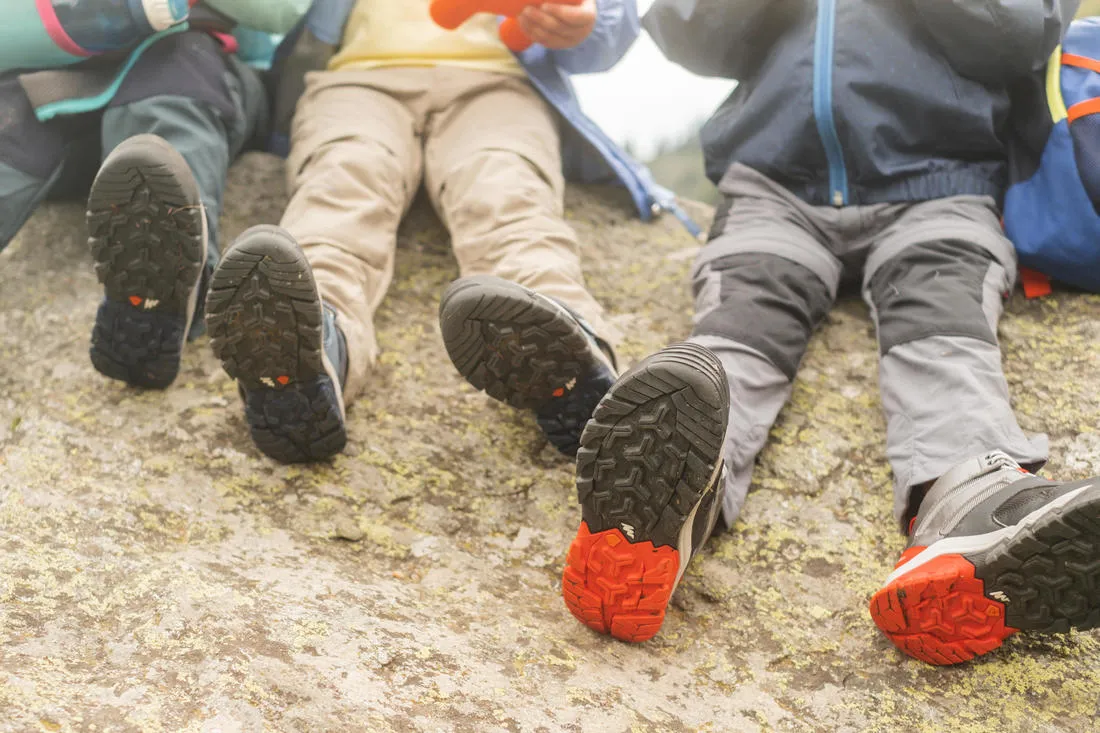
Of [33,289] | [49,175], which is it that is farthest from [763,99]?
[33,289]

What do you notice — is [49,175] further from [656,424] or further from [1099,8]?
[1099,8]

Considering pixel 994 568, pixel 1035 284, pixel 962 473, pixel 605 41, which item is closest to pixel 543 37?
pixel 605 41

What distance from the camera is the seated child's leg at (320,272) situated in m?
1.14

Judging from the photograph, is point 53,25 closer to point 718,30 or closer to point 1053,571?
point 718,30

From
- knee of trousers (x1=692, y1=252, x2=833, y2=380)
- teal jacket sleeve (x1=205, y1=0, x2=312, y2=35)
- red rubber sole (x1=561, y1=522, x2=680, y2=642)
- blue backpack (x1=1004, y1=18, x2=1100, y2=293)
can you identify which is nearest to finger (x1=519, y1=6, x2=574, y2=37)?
teal jacket sleeve (x1=205, y1=0, x2=312, y2=35)

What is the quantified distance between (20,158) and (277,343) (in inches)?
31.4

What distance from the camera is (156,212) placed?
126cm

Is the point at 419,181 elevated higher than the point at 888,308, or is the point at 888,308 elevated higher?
the point at 888,308

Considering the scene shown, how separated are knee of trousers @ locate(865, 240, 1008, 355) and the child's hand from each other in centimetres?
80

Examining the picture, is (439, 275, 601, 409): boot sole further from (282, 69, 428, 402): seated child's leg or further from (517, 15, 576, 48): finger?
(517, 15, 576, 48): finger

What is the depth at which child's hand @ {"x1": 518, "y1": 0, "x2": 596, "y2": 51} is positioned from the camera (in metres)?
1.75

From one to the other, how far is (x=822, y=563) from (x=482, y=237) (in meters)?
0.87

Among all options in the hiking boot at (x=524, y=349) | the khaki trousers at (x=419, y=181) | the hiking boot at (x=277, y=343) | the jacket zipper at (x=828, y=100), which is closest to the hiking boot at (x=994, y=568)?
the hiking boot at (x=524, y=349)

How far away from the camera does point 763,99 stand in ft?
5.51
